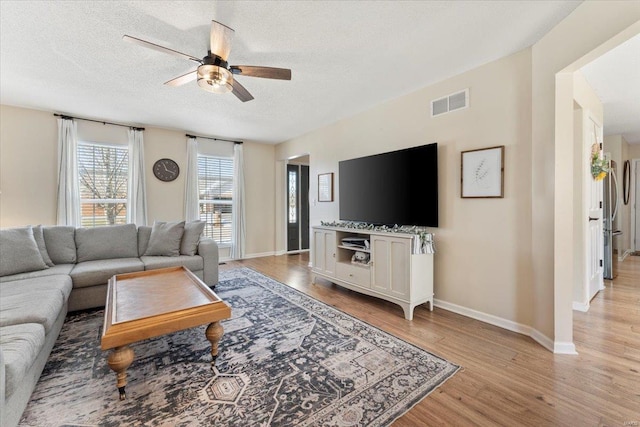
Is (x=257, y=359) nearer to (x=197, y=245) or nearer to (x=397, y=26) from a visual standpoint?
(x=197, y=245)

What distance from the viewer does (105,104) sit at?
12.0 ft

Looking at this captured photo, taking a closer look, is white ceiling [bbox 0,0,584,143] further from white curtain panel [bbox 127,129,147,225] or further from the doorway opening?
the doorway opening

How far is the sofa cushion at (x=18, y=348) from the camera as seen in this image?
4.09 feet

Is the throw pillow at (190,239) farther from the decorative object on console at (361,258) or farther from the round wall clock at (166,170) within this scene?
the decorative object on console at (361,258)

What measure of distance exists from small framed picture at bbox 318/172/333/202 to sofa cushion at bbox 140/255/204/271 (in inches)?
86.2

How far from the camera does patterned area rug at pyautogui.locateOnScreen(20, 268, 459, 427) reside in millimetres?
1484

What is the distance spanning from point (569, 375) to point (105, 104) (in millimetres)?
5582

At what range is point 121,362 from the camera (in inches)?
62.9

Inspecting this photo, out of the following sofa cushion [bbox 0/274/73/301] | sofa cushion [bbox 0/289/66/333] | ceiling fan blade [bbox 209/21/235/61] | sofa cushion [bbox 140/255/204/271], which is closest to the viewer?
sofa cushion [bbox 0/289/66/333]

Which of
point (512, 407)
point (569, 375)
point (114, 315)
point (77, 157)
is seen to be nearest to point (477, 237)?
point (569, 375)

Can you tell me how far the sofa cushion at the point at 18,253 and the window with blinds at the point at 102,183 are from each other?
1479mm

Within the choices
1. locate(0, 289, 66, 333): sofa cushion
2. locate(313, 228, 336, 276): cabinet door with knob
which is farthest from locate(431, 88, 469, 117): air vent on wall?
locate(0, 289, 66, 333): sofa cushion

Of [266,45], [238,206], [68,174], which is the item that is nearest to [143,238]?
[68,174]

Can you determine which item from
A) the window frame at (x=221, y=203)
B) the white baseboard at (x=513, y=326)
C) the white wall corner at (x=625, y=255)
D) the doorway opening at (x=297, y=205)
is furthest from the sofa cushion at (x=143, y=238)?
the white wall corner at (x=625, y=255)
